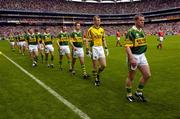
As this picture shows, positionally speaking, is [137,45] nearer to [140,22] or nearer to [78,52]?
[140,22]

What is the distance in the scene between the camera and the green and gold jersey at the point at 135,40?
8.48 meters

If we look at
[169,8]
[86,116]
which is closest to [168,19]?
[169,8]

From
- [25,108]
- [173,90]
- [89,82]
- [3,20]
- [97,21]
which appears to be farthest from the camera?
[3,20]

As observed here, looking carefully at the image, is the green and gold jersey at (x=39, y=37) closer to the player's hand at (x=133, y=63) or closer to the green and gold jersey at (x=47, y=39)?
the green and gold jersey at (x=47, y=39)

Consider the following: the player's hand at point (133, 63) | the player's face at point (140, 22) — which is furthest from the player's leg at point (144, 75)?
the player's face at point (140, 22)

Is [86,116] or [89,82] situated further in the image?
[89,82]

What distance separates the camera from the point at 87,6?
340ft

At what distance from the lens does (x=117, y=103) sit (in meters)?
8.54

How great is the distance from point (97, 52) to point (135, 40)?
3248 millimetres

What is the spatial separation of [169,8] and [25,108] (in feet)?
291

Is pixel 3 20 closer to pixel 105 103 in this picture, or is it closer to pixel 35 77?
pixel 35 77

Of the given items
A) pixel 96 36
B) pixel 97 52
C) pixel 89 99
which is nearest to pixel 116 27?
pixel 96 36

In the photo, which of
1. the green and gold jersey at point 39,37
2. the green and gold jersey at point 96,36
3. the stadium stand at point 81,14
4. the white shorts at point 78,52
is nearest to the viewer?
the green and gold jersey at point 96,36

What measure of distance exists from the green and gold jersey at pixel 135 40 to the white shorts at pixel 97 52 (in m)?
3.00
